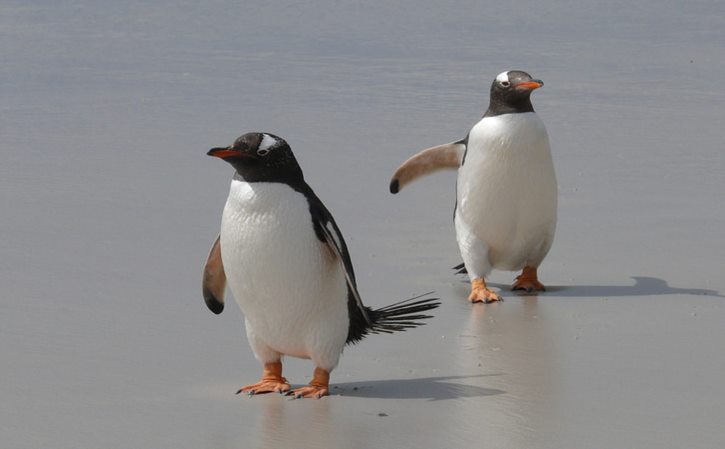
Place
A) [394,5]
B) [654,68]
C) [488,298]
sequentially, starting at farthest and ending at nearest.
Result: [394,5] < [654,68] < [488,298]

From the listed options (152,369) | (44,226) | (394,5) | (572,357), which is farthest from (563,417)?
(394,5)

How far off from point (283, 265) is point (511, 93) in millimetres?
1887

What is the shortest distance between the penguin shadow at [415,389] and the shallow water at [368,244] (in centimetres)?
1

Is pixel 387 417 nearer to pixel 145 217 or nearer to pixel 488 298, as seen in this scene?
pixel 488 298

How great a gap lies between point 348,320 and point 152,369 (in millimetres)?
652

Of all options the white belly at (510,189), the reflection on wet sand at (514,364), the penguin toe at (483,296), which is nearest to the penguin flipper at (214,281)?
the reflection on wet sand at (514,364)

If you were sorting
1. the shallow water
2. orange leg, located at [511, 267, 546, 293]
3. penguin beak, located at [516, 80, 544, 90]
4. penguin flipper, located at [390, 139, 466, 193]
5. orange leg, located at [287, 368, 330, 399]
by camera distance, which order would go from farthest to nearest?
1. penguin flipper, located at [390, 139, 466, 193]
2. orange leg, located at [511, 267, 546, 293]
3. penguin beak, located at [516, 80, 544, 90]
4. orange leg, located at [287, 368, 330, 399]
5. the shallow water

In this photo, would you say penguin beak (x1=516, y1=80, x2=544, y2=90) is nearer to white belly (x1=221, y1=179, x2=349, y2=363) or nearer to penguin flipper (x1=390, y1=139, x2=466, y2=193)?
penguin flipper (x1=390, y1=139, x2=466, y2=193)

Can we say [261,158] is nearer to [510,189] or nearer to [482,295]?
[482,295]

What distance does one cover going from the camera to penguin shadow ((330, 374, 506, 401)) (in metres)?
4.43

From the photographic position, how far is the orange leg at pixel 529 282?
6121mm

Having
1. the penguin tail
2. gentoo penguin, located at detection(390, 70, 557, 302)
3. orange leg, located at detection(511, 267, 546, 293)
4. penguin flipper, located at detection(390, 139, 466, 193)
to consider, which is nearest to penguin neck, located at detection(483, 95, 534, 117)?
gentoo penguin, located at detection(390, 70, 557, 302)

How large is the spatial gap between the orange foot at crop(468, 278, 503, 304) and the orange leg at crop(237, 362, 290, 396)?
151cm

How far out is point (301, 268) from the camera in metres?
4.33
